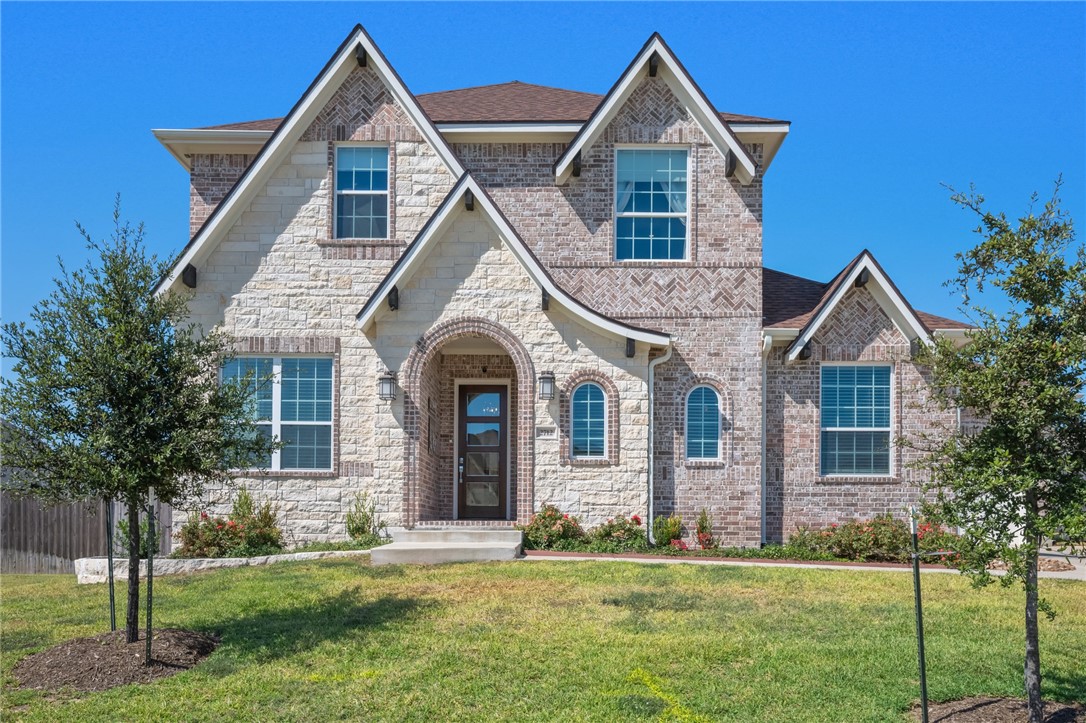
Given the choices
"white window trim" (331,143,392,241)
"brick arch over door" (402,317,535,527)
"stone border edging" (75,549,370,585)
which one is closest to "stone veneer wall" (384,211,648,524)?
"brick arch over door" (402,317,535,527)

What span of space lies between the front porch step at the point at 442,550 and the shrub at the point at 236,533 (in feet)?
7.12

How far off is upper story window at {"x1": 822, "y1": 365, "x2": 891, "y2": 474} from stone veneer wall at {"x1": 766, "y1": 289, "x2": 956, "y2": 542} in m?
0.19

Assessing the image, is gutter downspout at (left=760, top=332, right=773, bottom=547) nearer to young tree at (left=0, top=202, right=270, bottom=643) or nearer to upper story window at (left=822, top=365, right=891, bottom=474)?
upper story window at (left=822, top=365, right=891, bottom=474)

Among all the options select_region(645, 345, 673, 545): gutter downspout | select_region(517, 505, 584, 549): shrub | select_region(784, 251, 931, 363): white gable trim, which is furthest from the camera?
select_region(784, 251, 931, 363): white gable trim

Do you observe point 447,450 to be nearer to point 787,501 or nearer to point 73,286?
point 787,501

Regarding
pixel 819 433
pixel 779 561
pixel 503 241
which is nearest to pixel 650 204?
pixel 503 241

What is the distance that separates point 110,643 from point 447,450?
29.7ft

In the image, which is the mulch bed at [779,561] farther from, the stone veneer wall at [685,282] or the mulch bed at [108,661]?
the mulch bed at [108,661]

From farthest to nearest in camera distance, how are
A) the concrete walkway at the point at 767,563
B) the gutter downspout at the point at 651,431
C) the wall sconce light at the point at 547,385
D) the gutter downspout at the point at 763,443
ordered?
the gutter downspout at the point at 763,443 < the gutter downspout at the point at 651,431 < the wall sconce light at the point at 547,385 < the concrete walkway at the point at 767,563

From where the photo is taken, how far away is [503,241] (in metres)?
17.2

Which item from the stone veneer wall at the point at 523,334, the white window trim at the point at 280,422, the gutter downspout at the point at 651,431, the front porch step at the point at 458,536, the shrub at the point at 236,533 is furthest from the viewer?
the white window trim at the point at 280,422

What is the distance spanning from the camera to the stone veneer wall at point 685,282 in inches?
703

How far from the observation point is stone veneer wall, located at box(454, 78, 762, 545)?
17844mm

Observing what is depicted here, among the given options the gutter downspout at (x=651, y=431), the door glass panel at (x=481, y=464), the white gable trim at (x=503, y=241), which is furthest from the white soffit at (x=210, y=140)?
the gutter downspout at (x=651, y=431)
